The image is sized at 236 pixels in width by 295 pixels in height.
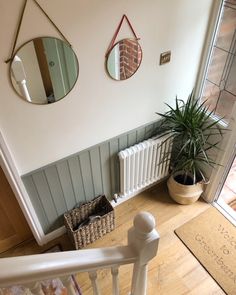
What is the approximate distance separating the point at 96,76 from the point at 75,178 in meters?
0.85

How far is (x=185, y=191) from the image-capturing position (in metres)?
2.45

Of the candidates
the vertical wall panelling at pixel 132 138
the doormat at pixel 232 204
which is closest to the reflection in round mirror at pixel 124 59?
the vertical wall panelling at pixel 132 138

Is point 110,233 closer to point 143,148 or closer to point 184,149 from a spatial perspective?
point 143,148

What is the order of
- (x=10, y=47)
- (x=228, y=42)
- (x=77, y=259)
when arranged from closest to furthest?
1. (x=77, y=259)
2. (x=10, y=47)
3. (x=228, y=42)

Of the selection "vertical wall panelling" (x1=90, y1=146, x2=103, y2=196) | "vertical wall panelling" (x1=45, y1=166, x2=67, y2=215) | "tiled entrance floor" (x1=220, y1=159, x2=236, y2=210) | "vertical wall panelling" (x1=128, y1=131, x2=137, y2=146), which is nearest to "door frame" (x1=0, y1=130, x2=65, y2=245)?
"vertical wall panelling" (x1=45, y1=166, x2=67, y2=215)

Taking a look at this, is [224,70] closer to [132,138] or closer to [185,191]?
[132,138]

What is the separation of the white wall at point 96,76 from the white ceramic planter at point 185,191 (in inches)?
27.4

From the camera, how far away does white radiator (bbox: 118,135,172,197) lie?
2184mm

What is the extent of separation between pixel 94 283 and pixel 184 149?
5.05 ft

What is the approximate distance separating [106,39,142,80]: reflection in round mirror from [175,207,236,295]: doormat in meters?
1.49

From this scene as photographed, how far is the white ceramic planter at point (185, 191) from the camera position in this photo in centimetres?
244

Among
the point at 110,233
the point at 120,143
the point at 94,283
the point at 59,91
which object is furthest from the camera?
the point at 110,233

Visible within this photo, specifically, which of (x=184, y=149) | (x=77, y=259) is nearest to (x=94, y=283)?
(x=77, y=259)

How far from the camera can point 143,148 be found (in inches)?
86.2
